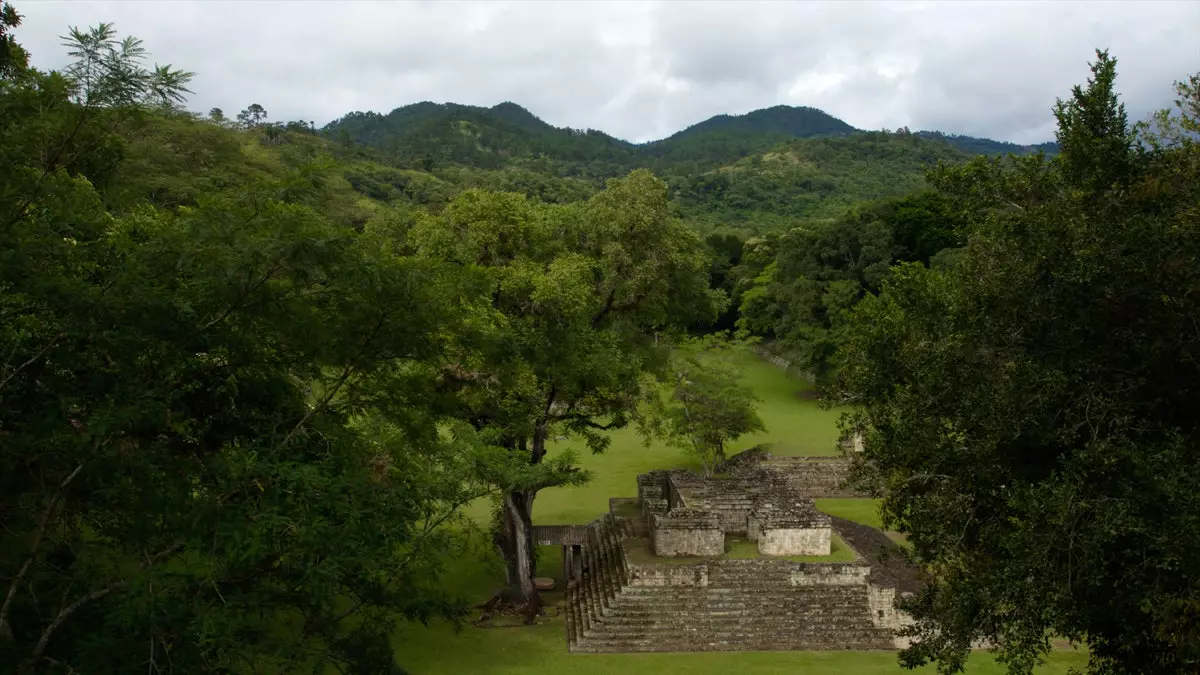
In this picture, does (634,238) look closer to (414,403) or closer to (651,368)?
(651,368)

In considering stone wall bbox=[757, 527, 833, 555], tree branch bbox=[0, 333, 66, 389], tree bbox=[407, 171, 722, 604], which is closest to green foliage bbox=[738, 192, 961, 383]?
stone wall bbox=[757, 527, 833, 555]

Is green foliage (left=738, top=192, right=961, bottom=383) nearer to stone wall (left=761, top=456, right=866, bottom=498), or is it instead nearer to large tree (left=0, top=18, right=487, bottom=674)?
stone wall (left=761, top=456, right=866, bottom=498)

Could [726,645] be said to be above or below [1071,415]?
below

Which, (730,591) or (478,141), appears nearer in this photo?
(730,591)

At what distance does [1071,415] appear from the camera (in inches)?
260

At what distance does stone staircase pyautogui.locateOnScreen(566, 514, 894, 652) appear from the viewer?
42.9 feet

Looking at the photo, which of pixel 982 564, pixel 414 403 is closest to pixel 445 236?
pixel 414 403

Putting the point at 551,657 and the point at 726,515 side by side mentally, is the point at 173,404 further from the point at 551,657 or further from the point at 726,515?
the point at 726,515

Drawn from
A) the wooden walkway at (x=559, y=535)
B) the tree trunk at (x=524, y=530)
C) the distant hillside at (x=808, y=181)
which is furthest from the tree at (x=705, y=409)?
the distant hillside at (x=808, y=181)

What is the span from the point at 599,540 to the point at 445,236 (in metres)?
7.18

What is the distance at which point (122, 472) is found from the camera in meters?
5.06

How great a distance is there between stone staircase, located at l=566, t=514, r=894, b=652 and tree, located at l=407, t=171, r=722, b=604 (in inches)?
74.2

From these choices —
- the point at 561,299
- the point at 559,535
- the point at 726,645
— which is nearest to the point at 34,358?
the point at 561,299

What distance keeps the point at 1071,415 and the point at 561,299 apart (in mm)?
7614
